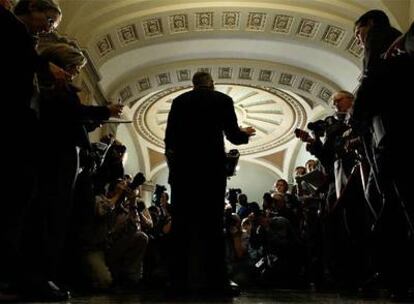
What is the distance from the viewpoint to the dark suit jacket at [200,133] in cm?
329

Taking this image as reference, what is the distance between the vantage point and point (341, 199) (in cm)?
350

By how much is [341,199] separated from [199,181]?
1024 mm

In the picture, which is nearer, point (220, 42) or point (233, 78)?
point (220, 42)

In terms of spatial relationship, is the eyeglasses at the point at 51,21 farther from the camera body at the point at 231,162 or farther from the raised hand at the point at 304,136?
the raised hand at the point at 304,136

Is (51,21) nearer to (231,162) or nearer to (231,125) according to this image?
(231,125)

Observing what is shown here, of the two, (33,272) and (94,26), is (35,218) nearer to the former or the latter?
(33,272)

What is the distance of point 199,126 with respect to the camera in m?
3.34

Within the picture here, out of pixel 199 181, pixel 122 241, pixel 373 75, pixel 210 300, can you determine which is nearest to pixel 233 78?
pixel 122 241

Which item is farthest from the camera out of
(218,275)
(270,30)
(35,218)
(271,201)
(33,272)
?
(270,30)

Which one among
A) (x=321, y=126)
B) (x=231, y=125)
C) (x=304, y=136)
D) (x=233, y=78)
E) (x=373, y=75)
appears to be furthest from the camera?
(x=233, y=78)

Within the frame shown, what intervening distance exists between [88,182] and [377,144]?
1.85 m

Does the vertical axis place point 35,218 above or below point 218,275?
above

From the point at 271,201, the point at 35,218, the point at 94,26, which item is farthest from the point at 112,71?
the point at 35,218

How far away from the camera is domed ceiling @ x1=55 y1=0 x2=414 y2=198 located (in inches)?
335
